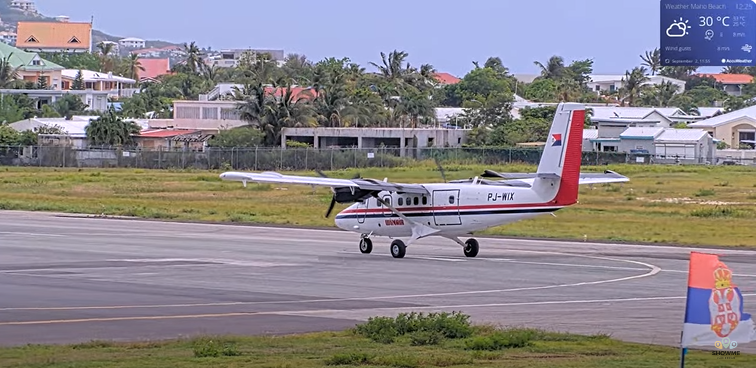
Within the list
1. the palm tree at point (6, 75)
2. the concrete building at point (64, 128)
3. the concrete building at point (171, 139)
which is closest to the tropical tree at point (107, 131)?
the concrete building at point (64, 128)

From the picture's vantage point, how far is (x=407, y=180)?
2712 inches

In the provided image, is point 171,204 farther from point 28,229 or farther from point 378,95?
point 378,95

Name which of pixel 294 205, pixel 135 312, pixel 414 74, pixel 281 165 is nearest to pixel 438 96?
pixel 414 74

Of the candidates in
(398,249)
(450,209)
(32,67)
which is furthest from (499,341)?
(32,67)

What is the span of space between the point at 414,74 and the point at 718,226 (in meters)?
99.2

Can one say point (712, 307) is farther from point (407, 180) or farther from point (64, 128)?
point (64, 128)

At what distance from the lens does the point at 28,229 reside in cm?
4484

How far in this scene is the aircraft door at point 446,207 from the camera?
35.2 m

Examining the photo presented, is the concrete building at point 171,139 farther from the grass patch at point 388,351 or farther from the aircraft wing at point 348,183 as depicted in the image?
the grass patch at point 388,351

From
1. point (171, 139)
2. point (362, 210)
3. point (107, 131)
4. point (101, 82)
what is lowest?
point (362, 210)

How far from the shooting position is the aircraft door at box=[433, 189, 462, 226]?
3525 cm

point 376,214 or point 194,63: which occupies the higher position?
point 194,63
